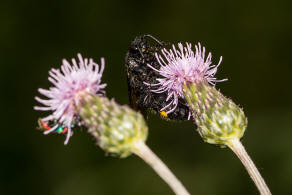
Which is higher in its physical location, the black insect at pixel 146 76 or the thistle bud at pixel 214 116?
the black insect at pixel 146 76

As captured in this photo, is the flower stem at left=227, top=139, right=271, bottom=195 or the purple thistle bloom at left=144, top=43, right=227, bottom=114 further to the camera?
the purple thistle bloom at left=144, top=43, right=227, bottom=114

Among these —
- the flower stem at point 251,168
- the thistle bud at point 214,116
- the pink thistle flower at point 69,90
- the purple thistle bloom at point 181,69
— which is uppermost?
the pink thistle flower at point 69,90

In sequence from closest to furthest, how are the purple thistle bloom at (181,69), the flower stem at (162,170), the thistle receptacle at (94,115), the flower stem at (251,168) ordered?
the flower stem at (162,170) → the flower stem at (251,168) → the thistle receptacle at (94,115) → the purple thistle bloom at (181,69)

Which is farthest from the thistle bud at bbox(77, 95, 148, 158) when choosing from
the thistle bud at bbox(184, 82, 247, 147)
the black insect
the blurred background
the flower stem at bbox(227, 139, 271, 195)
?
the blurred background

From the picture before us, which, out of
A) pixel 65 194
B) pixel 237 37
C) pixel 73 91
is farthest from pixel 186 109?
pixel 237 37

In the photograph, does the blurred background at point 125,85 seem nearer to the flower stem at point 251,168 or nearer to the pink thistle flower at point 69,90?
the flower stem at point 251,168

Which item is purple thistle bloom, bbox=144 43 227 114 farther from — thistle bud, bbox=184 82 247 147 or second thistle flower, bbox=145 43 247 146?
thistle bud, bbox=184 82 247 147

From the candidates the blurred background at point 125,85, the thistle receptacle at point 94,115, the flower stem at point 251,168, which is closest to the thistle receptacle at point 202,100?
the flower stem at point 251,168
